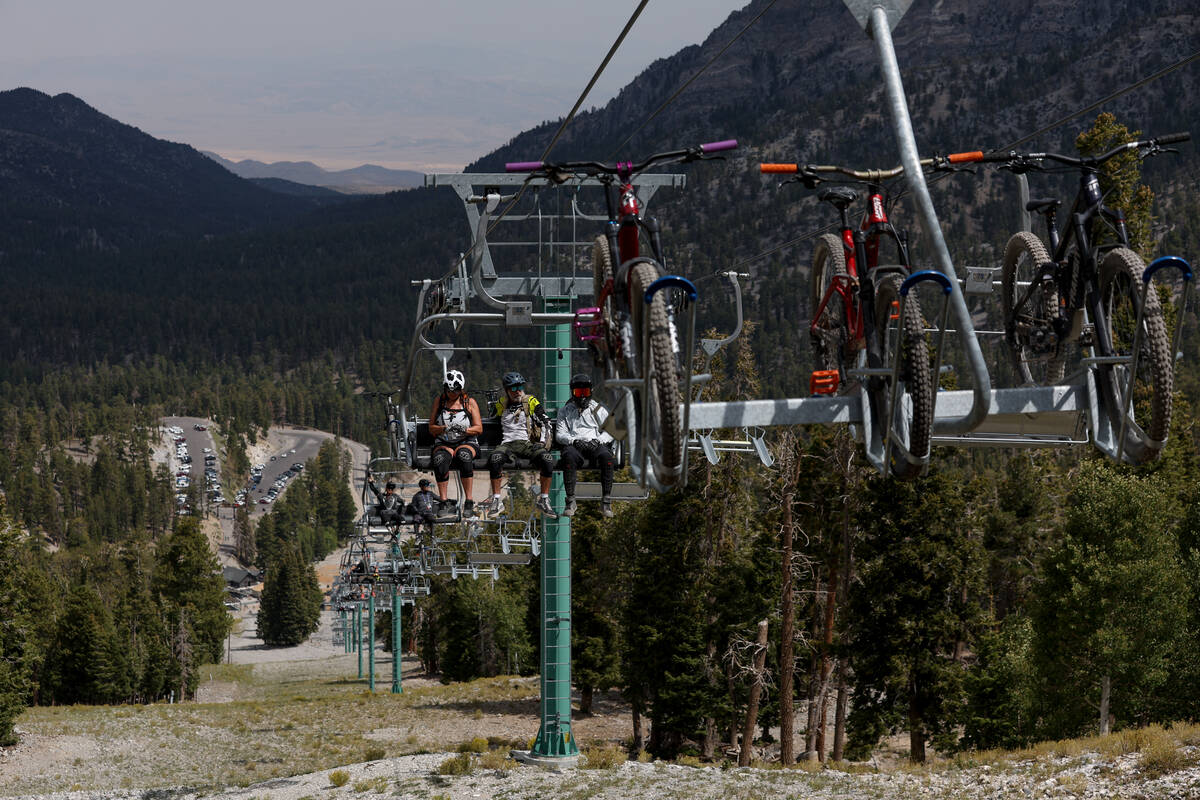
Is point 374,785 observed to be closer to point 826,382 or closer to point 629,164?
point 826,382

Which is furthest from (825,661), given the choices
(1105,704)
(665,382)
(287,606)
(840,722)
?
(287,606)

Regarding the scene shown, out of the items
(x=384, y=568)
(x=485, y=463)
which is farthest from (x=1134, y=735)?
(x=384, y=568)

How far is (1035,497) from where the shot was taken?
5788 cm

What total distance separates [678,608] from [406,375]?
23044 millimetres

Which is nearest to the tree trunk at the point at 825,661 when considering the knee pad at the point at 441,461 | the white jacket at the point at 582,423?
the knee pad at the point at 441,461

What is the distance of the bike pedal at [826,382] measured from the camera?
10.5 m

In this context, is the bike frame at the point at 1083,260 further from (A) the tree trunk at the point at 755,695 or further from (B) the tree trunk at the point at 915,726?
(B) the tree trunk at the point at 915,726

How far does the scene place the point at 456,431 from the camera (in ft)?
58.0

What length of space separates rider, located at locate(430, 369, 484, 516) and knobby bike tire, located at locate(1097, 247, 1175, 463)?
1001 cm

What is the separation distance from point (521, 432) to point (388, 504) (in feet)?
21.5

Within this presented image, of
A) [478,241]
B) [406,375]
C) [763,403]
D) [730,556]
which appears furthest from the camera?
[730,556]

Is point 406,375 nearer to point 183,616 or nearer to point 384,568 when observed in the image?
point 384,568

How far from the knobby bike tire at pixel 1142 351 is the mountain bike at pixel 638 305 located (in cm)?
312

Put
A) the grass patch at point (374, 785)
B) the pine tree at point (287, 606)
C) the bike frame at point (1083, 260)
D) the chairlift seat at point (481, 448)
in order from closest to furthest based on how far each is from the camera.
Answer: the bike frame at point (1083, 260) < the chairlift seat at point (481, 448) < the grass patch at point (374, 785) < the pine tree at point (287, 606)
